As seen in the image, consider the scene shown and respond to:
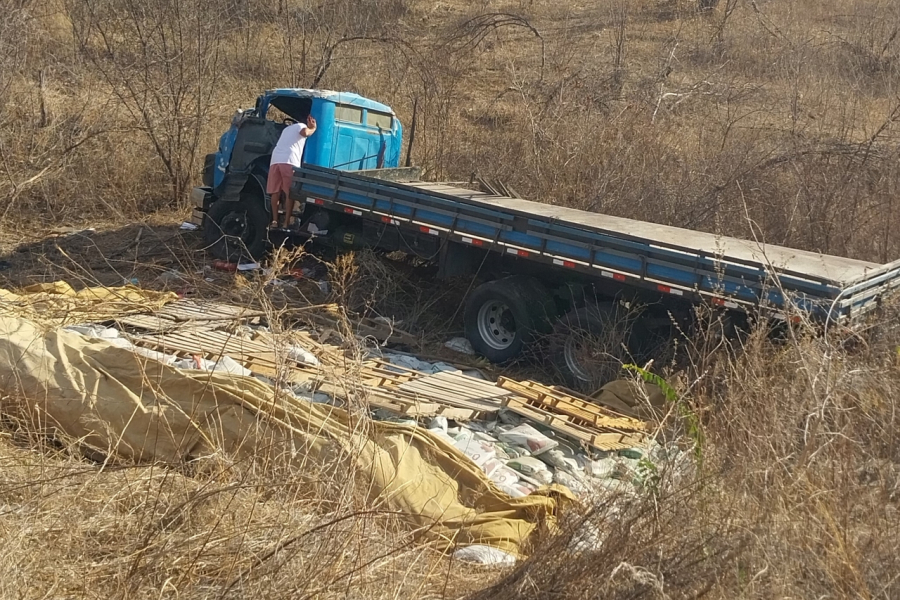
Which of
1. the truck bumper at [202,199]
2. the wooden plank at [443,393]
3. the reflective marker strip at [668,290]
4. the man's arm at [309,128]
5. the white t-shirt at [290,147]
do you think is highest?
the man's arm at [309,128]

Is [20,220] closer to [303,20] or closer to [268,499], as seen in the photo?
[303,20]

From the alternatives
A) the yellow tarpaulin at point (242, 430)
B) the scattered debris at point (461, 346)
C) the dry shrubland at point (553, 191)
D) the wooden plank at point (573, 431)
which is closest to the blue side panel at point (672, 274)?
the dry shrubland at point (553, 191)

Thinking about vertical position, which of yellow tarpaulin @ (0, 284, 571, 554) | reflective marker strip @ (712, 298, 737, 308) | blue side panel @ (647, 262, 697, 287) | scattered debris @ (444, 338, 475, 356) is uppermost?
blue side panel @ (647, 262, 697, 287)

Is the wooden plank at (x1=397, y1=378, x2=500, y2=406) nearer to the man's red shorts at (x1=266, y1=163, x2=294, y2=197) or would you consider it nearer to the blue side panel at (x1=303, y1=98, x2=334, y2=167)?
the man's red shorts at (x1=266, y1=163, x2=294, y2=197)

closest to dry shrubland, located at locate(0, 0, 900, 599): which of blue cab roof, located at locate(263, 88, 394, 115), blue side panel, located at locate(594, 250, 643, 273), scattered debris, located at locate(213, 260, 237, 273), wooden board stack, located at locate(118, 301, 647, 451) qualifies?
wooden board stack, located at locate(118, 301, 647, 451)

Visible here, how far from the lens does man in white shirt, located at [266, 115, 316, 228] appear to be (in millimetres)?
10250

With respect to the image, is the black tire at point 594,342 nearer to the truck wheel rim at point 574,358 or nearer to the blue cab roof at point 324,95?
the truck wheel rim at point 574,358

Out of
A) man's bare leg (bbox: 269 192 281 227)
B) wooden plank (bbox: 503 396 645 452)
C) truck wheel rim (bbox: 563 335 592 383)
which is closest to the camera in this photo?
wooden plank (bbox: 503 396 645 452)

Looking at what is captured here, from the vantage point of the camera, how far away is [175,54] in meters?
15.1

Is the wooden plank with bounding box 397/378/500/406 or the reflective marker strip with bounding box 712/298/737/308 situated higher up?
the reflective marker strip with bounding box 712/298/737/308

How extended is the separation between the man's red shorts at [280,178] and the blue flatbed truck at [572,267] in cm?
25

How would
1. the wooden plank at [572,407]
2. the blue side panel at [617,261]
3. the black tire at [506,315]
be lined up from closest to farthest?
the wooden plank at [572,407] → the blue side panel at [617,261] → the black tire at [506,315]

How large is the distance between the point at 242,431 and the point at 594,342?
368 cm

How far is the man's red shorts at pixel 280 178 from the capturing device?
1023 cm
